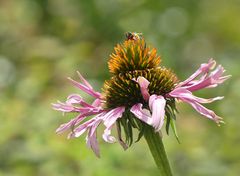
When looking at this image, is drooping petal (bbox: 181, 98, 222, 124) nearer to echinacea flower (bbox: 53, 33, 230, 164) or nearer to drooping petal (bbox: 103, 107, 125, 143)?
echinacea flower (bbox: 53, 33, 230, 164)

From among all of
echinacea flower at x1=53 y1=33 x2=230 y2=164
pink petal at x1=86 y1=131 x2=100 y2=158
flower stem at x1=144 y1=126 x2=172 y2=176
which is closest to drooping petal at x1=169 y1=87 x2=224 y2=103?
echinacea flower at x1=53 y1=33 x2=230 y2=164

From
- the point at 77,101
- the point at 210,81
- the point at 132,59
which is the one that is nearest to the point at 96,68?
the point at 132,59

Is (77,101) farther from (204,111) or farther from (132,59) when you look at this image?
(204,111)

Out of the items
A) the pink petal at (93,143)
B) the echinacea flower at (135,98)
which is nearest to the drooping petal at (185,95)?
the echinacea flower at (135,98)

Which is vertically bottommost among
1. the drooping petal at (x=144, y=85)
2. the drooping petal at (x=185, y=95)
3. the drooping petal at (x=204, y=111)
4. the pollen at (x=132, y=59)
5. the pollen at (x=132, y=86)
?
the drooping petal at (x=204, y=111)

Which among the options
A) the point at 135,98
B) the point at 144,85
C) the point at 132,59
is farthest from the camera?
the point at 132,59

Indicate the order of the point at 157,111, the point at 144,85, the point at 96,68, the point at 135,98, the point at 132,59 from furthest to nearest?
the point at 96,68
the point at 132,59
the point at 135,98
the point at 144,85
the point at 157,111

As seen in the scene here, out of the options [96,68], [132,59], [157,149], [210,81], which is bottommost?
[157,149]

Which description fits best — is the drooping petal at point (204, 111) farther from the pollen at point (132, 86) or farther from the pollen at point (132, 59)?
the pollen at point (132, 59)
